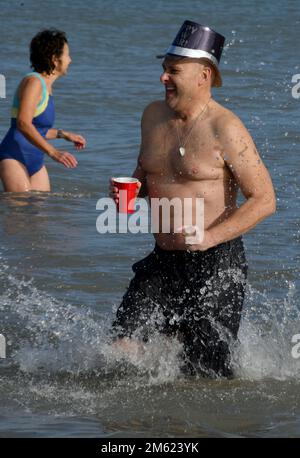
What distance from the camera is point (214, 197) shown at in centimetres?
554

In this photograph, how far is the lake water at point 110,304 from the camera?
5.52m

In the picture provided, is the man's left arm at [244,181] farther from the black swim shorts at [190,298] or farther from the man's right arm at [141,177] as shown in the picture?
the man's right arm at [141,177]

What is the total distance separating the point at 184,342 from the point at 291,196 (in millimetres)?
4413

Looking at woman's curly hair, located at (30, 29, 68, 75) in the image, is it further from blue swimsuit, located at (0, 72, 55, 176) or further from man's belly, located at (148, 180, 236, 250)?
man's belly, located at (148, 180, 236, 250)

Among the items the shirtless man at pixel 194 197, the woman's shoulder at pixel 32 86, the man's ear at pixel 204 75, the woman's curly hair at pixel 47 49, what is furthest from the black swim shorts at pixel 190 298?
the woman's curly hair at pixel 47 49

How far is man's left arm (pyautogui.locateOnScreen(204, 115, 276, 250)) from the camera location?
535 cm

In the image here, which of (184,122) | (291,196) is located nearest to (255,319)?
Result: (184,122)

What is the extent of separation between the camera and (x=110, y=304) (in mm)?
7293

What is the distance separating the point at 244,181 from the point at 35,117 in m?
4.15

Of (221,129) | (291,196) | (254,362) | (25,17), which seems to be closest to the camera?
(221,129)

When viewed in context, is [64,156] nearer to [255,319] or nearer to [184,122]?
[255,319]

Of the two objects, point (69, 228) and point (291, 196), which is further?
point (291, 196)

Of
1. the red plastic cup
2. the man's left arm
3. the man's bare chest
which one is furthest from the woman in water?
the man's left arm

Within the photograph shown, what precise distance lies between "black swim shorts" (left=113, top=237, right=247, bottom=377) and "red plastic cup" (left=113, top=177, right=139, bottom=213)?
347 mm
